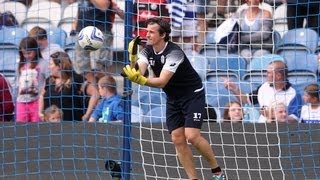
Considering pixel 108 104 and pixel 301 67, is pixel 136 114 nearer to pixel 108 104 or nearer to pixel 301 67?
pixel 108 104

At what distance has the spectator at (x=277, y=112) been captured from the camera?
10.4 metres

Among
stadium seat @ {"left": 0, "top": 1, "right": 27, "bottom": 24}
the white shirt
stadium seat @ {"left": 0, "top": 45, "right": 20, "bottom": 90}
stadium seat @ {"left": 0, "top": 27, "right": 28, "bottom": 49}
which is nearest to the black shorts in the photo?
the white shirt

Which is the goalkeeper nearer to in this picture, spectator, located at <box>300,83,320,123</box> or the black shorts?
the black shorts

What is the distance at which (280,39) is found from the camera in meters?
11.0

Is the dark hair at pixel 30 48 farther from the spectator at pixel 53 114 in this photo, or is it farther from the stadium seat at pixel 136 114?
the stadium seat at pixel 136 114

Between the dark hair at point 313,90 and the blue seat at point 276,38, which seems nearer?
the dark hair at point 313,90

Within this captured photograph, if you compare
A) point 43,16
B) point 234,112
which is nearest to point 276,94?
point 234,112

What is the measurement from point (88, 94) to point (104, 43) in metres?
0.64

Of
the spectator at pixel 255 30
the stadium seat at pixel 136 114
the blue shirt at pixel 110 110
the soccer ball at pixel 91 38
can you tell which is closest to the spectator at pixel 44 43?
the blue shirt at pixel 110 110

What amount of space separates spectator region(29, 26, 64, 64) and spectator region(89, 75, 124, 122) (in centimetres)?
83

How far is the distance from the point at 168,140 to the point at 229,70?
1.32 metres

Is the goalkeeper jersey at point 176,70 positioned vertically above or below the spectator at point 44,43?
below

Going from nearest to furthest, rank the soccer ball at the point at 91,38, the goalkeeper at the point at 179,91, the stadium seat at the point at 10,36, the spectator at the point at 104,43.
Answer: the goalkeeper at the point at 179,91 < the soccer ball at the point at 91,38 < the spectator at the point at 104,43 < the stadium seat at the point at 10,36

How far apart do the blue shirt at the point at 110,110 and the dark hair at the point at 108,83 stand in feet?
0.47
